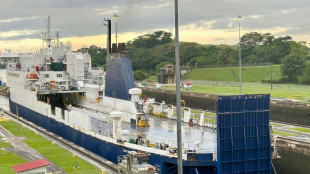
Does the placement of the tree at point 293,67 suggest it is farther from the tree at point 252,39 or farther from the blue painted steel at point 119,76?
the blue painted steel at point 119,76

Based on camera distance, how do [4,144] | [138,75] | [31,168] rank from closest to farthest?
[31,168] < [4,144] < [138,75]

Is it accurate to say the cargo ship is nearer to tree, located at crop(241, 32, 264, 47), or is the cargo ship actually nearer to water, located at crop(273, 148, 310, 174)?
water, located at crop(273, 148, 310, 174)

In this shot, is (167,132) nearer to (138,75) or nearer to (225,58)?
(138,75)

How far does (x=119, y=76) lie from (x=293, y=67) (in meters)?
62.5

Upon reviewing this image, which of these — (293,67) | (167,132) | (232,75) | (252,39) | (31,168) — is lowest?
(31,168)

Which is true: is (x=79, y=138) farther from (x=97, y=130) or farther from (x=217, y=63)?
(x=217, y=63)

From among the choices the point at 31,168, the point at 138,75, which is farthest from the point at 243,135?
the point at 138,75

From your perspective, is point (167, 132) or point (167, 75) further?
point (167, 75)

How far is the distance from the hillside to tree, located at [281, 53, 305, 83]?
419cm

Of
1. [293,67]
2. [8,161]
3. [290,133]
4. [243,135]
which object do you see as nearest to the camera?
[243,135]


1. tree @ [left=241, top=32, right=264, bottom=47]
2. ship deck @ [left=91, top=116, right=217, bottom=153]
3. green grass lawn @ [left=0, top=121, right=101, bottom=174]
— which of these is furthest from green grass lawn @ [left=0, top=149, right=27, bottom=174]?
tree @ [left=241, top=32, right=264, bottom=47]

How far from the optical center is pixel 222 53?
408ft

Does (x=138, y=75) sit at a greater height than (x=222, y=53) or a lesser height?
lesser

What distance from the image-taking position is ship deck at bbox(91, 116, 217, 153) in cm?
2652
